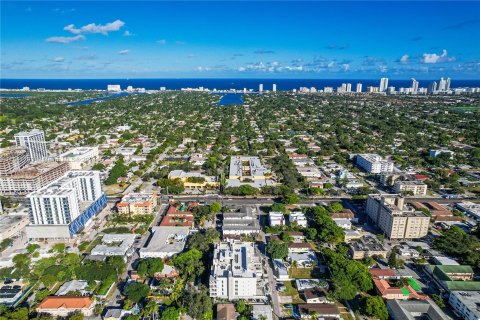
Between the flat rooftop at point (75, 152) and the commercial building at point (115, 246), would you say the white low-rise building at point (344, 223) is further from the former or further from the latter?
the flat rooftop at point (75, 152)

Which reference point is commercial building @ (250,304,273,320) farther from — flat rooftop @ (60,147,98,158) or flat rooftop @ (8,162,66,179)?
flat rooftop @ (60,147,98,158)

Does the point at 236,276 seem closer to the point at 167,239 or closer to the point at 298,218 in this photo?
the point at 167,239

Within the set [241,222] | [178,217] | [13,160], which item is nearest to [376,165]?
[241,222]

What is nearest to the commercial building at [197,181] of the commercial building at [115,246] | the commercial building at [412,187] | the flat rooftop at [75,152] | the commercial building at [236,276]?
the commercial building at [115,246]

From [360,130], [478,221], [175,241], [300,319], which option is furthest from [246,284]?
[360,130]

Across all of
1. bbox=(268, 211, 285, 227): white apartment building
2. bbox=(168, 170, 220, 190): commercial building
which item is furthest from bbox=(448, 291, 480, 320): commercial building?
bbox=(168, 170, 220, 190): commercial building

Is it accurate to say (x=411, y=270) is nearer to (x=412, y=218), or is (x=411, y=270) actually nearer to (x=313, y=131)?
(x=412, y=218)
